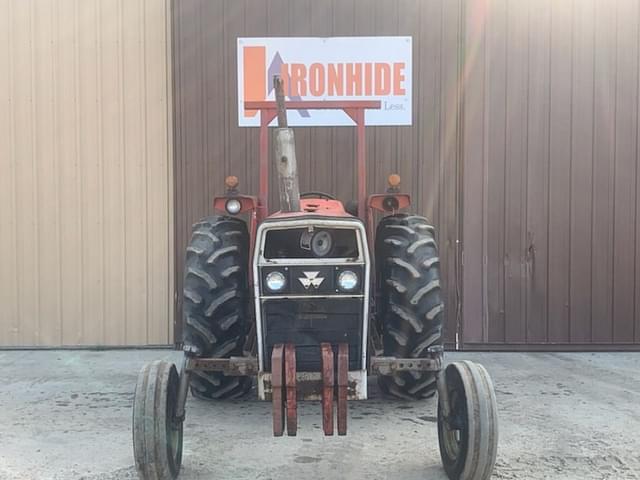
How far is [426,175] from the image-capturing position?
6.60 metres

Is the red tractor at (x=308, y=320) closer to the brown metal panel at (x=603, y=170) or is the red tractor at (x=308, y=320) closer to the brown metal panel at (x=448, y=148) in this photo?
the brown metal panel at (x=448, y=148)

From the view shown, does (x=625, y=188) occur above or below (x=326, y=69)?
below

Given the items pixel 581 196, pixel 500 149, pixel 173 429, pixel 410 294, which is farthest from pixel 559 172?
pixel 173 429

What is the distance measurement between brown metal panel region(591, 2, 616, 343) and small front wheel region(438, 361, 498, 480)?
12.4 feet

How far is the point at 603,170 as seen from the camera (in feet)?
21.7

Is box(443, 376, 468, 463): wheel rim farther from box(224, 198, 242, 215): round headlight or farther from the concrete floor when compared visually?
box(224, 198, 242, 215): round headlight

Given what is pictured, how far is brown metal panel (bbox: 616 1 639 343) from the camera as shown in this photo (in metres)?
6.59

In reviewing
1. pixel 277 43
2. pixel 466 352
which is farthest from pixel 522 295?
pixel 277 43

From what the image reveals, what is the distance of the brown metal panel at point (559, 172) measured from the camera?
655 cm

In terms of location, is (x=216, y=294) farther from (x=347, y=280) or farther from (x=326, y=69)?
(x=326, y=69)

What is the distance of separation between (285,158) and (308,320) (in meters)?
0.91

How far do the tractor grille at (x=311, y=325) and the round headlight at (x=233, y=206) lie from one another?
106cm

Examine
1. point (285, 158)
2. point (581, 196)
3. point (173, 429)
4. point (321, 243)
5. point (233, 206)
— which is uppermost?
point (285, 158)

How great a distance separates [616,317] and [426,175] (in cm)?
247
